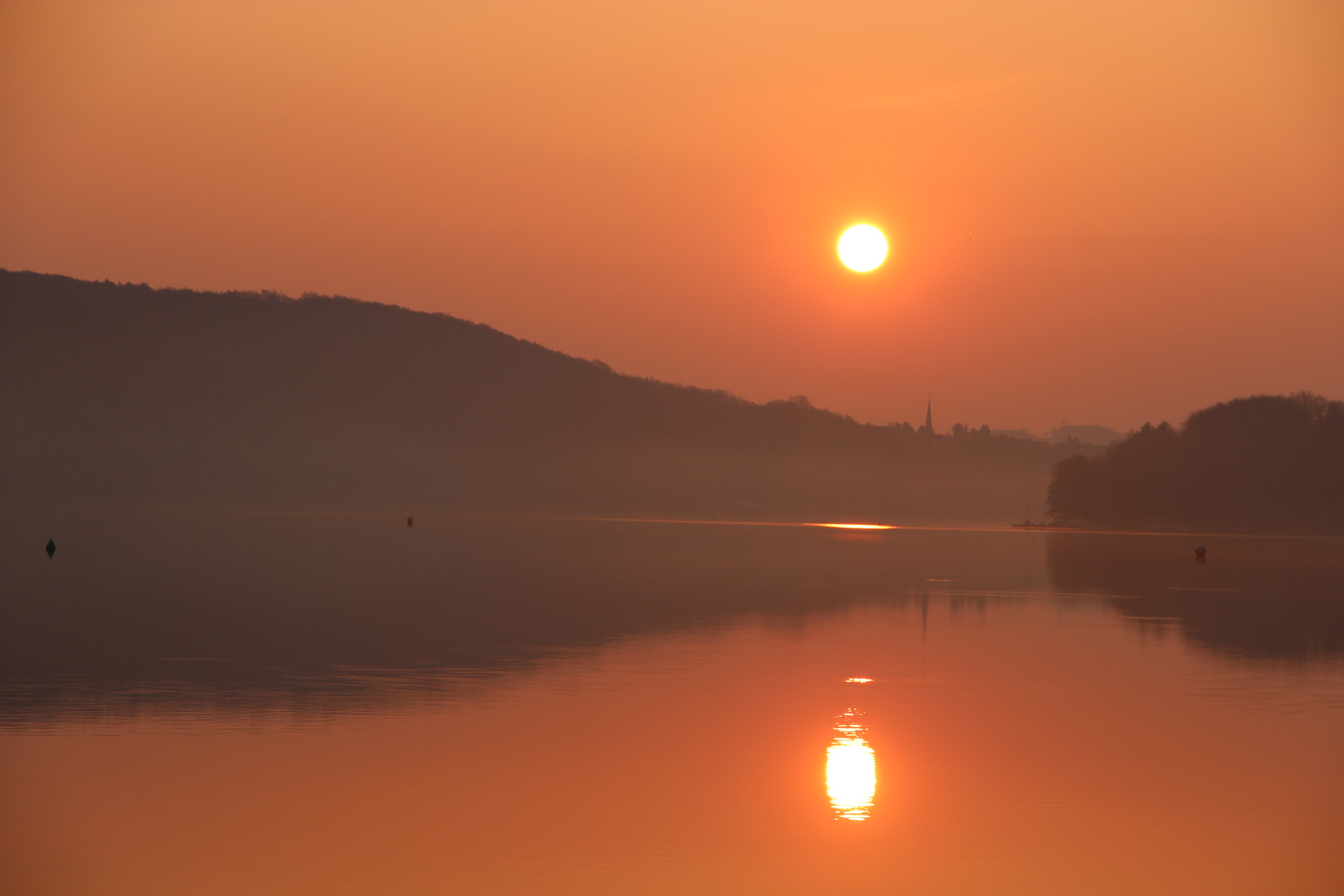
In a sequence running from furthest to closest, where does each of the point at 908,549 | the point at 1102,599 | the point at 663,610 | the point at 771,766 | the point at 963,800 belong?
the point at 908,549 < the point at 1102,599 < the point at 663,610 < the point at 771,766 < the point at 963,800

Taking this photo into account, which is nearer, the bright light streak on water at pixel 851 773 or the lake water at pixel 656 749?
the lake water at pixel 656 749

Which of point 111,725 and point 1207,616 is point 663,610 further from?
point 111,725

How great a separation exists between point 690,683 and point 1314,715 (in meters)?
11.7

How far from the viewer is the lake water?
15859 millimetres

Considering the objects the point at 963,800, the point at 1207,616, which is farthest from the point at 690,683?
the point at 1207,616

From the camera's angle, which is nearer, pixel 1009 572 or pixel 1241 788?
pixel 1241 788

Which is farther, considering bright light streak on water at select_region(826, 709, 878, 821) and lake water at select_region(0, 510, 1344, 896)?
bright light streak on water at select_region(826, 709, 878, 821)

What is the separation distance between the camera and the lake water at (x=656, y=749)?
15859 millimetres

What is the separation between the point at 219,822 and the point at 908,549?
11333 cm

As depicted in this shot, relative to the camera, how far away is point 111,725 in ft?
74.6

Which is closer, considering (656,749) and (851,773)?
(851,773)

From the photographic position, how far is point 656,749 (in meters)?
22.0

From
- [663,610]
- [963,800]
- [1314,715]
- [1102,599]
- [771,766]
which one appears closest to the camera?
[963,800]

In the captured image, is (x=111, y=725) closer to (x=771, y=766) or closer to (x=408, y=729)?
(x=408, y=729)
